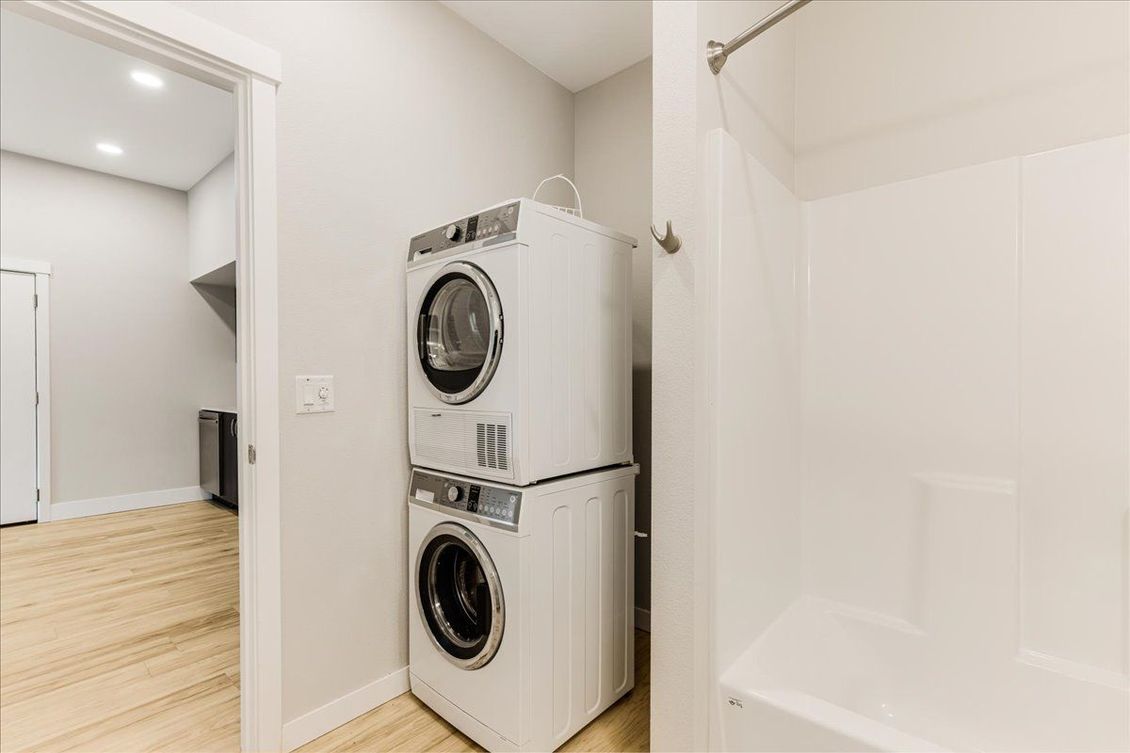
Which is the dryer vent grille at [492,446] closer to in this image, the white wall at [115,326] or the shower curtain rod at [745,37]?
the shower curtain rod at [745,37]

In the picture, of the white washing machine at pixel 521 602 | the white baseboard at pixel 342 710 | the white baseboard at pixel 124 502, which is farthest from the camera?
the white baseboard at pixel 124 502

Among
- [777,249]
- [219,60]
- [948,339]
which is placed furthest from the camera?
[777,249]

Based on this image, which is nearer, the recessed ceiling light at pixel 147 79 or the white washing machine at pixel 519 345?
the white washing machine at pixel 519 345

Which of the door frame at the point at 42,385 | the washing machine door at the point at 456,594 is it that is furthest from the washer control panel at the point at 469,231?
the door frame at the point at 42,385

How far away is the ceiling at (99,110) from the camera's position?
269cm

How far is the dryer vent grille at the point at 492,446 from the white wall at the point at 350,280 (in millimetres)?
472

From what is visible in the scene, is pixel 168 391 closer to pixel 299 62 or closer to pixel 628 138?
pixel 299 62

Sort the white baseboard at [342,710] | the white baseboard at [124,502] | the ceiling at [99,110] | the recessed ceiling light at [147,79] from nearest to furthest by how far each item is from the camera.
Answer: the white baseboard at [342,710] < the ceiling at [99,110] < the recessed ceiling light at [147,79] < the white baseboard at [124,502]

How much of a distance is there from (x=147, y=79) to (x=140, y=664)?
2.96 meters

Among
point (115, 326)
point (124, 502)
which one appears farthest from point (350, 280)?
point (124, 502)

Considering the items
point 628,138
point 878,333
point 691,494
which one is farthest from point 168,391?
point 878,333

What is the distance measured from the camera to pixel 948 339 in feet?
5.41

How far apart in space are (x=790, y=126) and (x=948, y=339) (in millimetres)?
939

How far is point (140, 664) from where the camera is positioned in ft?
7.09
